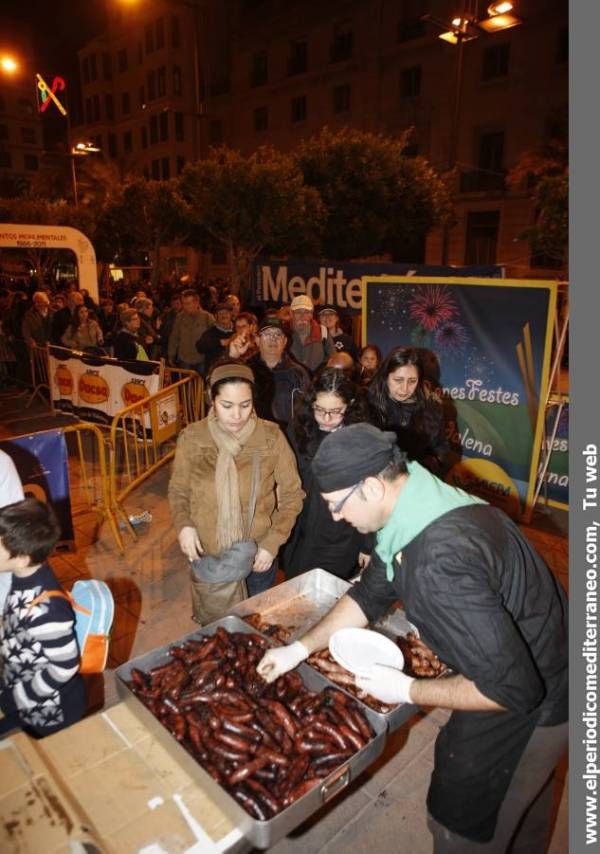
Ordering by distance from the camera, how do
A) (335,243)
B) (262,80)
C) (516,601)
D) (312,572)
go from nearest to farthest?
1. (516,601)
2. (312,572)
3. (335,243)
4. (262,80)

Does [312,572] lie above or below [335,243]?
below

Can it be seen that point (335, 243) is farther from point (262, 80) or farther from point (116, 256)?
point (262, 80)

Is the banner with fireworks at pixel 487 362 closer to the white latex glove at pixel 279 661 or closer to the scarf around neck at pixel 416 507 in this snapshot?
the scarf around neck at pixel 416 507

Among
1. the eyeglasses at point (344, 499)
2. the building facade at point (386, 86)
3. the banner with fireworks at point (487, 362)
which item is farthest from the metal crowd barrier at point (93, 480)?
the building facade at point (386, 86)

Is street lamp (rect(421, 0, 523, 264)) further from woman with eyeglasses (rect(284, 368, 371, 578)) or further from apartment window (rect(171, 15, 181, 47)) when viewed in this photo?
apartment window (rect(171, 15, 181, 47))

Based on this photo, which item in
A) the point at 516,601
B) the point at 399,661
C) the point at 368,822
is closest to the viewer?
the point at 516,601

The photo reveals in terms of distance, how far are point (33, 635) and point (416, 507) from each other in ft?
6.54

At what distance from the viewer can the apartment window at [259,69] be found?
140ft

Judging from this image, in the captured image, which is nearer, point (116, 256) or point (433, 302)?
point (433, 302)

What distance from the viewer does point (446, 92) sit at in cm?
3375

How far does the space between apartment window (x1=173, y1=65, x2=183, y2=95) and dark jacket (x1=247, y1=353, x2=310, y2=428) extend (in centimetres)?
5876
